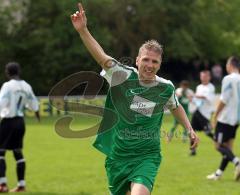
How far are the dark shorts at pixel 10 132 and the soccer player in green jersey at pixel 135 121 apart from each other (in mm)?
4360

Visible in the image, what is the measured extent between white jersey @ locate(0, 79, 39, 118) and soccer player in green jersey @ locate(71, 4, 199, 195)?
436 centimetres

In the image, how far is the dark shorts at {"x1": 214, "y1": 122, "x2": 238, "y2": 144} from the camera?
38.6ft

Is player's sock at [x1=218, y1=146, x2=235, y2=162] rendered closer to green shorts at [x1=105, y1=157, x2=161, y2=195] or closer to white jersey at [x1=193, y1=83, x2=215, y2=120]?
white jersey at [x1=193, y1=83, x2=215, y2=120]

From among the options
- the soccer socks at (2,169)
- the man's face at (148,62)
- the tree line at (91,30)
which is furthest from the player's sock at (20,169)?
the tree line at (91,30)

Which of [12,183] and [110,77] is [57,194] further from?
[110,77]

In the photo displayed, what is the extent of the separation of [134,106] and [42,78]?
37866 millimetres

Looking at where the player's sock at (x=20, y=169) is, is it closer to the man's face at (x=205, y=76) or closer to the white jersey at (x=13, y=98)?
the white jersey at (x=13, y=98)

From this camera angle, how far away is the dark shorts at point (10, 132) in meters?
10.7

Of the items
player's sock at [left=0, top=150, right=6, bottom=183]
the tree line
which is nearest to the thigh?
player's sock at [left=0, top=150, right=6, bottom=183]

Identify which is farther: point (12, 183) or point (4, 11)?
point (4, 11)

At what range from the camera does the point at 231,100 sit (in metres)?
11.8

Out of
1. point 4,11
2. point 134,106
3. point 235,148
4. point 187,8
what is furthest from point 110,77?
point 187,8

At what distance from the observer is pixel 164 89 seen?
21.7 feet

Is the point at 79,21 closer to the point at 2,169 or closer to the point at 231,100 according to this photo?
the point at 2,169
